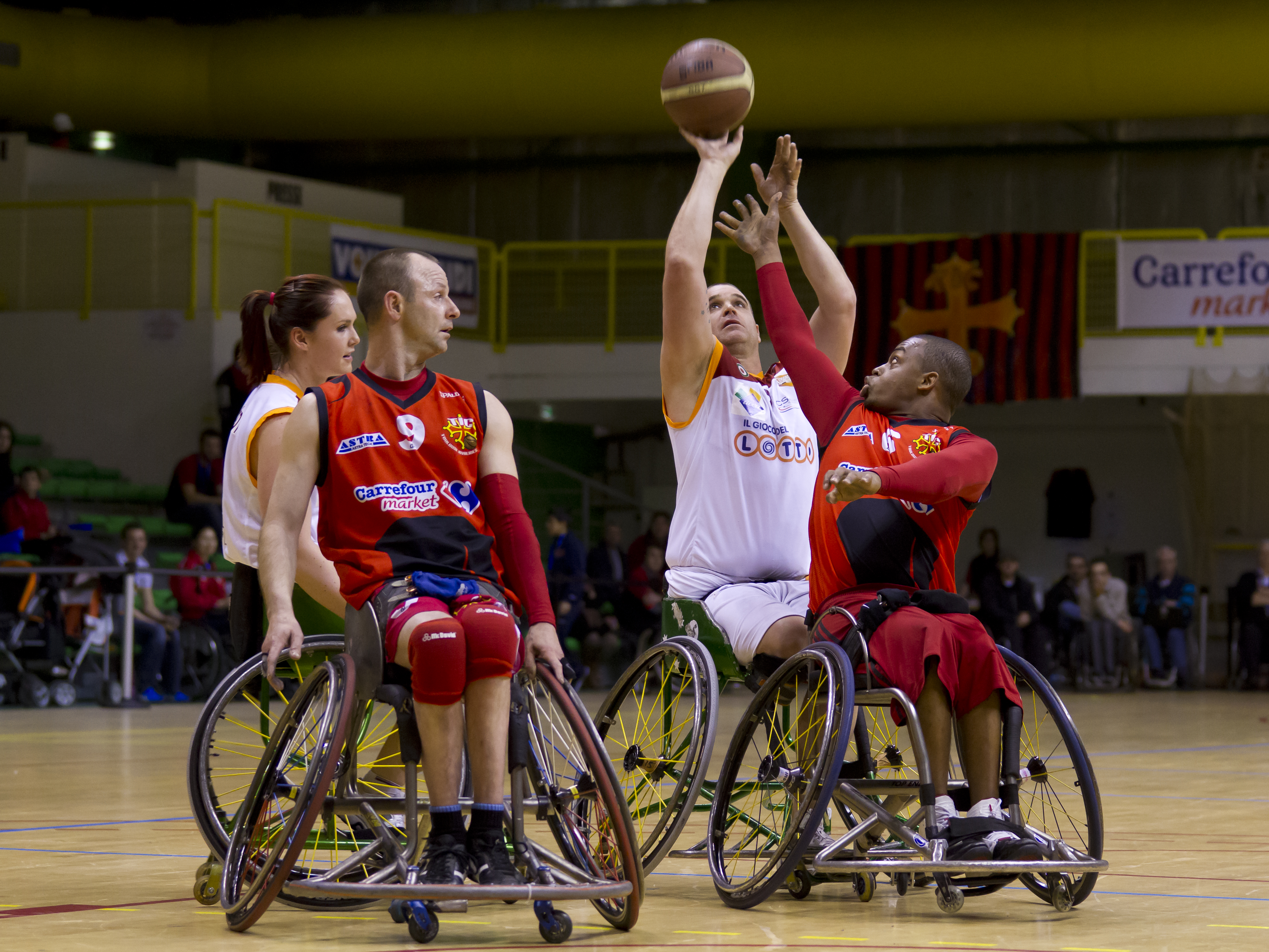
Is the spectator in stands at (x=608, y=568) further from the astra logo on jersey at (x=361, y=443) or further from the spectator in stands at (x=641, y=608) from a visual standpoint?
the astra logo on jersey at (x=361, y=443)

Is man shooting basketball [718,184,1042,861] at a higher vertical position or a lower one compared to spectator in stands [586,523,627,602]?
higher

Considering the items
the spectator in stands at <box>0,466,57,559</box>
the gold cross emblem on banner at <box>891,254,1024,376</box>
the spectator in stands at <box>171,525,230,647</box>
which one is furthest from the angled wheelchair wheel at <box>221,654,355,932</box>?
the gold cross emblem on banner at <box>891,254,1024,376</box>

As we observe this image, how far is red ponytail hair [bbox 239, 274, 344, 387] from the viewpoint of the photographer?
4391mm

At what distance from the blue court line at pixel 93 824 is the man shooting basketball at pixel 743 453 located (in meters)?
1.90

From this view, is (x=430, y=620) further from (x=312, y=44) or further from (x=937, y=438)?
(x=312, y=44)

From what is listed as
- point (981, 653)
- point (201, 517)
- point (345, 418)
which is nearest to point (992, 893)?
point (981, 653)

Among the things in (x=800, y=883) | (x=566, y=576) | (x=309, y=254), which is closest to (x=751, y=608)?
(x=800, y=883)

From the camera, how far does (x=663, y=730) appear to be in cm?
452

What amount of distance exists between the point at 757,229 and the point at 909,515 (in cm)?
87

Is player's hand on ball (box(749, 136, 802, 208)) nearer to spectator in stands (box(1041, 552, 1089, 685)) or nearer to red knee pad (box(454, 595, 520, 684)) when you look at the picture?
red knee pad (box(454, 595, 520, 684))

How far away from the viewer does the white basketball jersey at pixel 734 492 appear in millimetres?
4527

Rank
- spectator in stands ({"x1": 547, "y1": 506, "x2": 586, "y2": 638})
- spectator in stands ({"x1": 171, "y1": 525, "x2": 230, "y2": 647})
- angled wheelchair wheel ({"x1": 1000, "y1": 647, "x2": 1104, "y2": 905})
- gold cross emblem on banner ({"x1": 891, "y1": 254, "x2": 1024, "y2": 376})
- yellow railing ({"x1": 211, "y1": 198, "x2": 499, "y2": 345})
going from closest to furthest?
angled wheelchair wheel ({"x1": 1000, "y1": 647, "x2": 1104, "y2": 905}), spectator in stands ({"x1": 171, "y1": 525, "x2": 230, "y2": 647}), spectator in stands ({"x1": 547, "y1": 506, "x2": 586, "y2": 638}), yellow railing ({"x1": 211, "y1": 198, "x2": 499, "y2": 345}), gold cross emblem on banner ({"x1": 891, "y1": 254, "x2": 1024, "y2": 376})

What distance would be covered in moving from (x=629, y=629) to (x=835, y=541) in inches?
433

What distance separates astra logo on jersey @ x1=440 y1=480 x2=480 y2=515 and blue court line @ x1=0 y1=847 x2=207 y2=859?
64.5 inches
